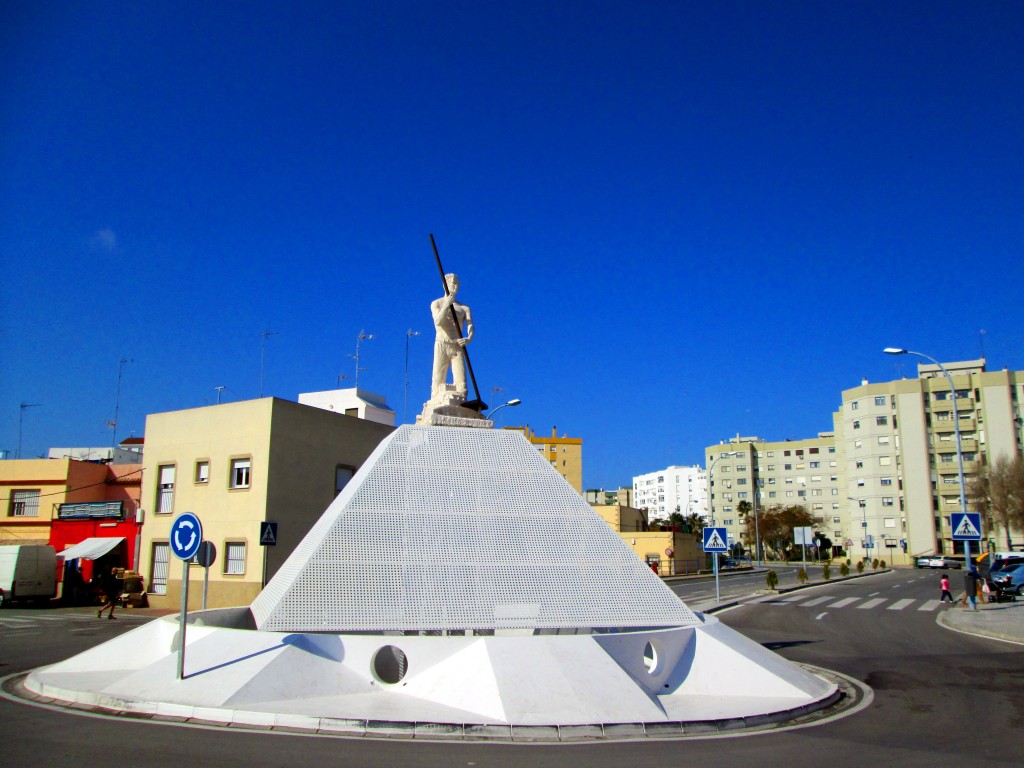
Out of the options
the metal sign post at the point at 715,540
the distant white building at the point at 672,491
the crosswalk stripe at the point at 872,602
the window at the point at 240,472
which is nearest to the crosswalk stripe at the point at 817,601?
the crosswalk stripe at the point at 872,602

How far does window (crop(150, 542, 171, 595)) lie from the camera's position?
1095 inches

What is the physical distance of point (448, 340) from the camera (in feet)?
48.5

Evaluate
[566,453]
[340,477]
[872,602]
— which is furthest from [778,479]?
[340,477]

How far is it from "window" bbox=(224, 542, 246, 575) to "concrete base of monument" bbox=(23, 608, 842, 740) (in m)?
15.9

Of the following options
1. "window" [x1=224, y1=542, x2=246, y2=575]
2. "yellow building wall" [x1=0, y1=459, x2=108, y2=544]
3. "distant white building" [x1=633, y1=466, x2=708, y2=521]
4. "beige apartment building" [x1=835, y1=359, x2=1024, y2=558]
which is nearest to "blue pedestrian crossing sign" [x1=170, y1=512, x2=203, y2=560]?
"window" [x1=224, y1=542, x2=246, y2=575]

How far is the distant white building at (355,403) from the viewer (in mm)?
43906

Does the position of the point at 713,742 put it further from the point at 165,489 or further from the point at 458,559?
the point at 165,489

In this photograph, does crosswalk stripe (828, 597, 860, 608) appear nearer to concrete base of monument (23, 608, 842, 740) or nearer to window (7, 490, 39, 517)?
concrete base of monument (23, 608, 842, 740)

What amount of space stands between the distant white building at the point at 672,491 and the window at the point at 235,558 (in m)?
115

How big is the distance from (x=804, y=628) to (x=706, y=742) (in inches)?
526

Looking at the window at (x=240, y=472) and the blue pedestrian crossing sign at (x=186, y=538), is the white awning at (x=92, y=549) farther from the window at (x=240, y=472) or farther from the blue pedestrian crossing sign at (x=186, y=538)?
the blue pedestrian crossing sign at (x=186, y=538)

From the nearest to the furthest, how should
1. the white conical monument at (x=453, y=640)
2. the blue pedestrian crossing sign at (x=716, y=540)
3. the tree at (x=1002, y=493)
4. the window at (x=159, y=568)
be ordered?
the white conical monument at (x=453, y=640), the blue pedestrian crossing sign at (x=716, y=540), the window at (x=159, y=568), the tree at (x=1002, y=493)

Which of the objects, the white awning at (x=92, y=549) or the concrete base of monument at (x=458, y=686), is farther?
the white awning at (x=92, y=549)

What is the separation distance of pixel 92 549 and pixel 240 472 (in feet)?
27.2
